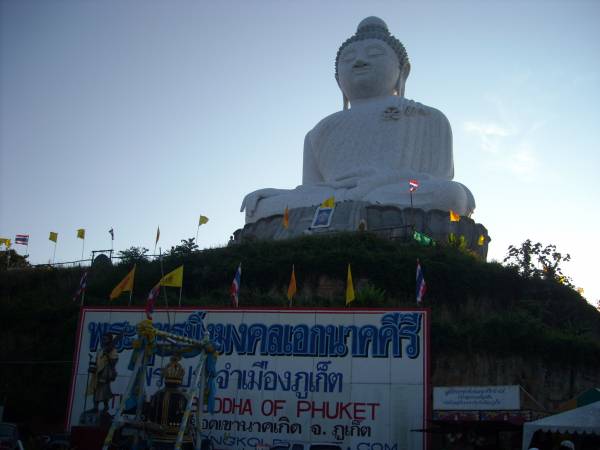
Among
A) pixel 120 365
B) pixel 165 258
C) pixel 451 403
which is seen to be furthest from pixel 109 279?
pixel 451 403

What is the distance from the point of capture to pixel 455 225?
2102 centimetres

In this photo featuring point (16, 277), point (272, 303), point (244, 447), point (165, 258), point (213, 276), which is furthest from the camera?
point (16, 277)

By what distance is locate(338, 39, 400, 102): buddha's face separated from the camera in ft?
83.6

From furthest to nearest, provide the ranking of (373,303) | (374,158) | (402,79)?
(402,79), (374,158), (373,303)

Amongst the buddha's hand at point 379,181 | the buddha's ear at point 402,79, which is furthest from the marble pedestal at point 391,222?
the buddha's ear at point 402,79

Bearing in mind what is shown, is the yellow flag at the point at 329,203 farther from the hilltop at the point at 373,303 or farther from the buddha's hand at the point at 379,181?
the hilltop at the point at 373,303

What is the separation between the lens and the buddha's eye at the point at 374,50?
83.7 ft

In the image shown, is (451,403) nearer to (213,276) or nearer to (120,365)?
(120,365)

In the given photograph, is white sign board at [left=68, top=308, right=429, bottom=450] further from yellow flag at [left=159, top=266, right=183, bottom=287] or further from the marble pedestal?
the marble pedestal

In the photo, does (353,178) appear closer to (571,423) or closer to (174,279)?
(174,279)

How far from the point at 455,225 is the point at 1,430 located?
13.6m

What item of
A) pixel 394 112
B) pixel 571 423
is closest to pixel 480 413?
pixel 571 423

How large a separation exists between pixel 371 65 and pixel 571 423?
1804cm

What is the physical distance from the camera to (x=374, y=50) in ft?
83.9
